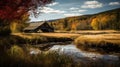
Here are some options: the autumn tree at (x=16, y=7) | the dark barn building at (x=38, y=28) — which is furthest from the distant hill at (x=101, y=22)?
the autumn tree at (x=16, y=7)

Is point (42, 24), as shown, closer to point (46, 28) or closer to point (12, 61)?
point (46, 28)

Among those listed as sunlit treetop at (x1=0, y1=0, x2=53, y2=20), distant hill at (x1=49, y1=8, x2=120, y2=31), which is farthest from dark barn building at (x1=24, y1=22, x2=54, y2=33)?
sunlit treetop at (x1=0, y1=0, x2=53, y2=20)

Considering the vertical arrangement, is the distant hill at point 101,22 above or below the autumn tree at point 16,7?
below

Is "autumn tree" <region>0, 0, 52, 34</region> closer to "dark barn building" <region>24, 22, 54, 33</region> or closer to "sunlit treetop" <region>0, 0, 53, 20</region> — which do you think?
"sunlit treetop" <region>0, 0, 53, 20</region>

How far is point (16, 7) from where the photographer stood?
Answer: 36.7 feet

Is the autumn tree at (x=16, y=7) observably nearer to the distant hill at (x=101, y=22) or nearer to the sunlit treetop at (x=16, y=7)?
the sunlit treetop at (x=16, y=7)

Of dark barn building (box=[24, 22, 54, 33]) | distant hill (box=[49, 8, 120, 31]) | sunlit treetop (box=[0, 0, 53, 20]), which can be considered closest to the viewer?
sunlit treetop (box=[0, 0, 53, 20])

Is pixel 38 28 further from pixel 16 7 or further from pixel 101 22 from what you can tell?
pixel 16 7

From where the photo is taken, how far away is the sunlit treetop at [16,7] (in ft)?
35.2

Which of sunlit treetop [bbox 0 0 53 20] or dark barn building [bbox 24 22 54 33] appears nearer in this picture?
sunlit treetop [bbox 0 0 53 20]

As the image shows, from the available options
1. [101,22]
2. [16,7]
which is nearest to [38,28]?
[101,22]

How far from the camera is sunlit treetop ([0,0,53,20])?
1073cm

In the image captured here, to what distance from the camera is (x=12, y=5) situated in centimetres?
1092

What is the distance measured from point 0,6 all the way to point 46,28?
40.6 m
